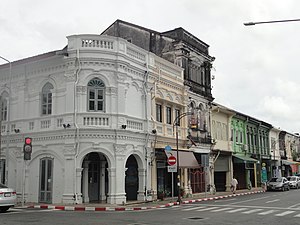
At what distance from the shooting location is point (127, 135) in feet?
72.7

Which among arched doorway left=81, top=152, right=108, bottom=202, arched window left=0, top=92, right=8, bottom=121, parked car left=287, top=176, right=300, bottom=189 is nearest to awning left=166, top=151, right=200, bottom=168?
arched doorway left=81, top=152, right=108, bottom=202

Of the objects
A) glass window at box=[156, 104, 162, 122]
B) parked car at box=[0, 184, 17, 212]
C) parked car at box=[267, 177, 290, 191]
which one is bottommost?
parked car at box=[267, 177, 290, 191]

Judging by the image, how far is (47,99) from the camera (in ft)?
75.8

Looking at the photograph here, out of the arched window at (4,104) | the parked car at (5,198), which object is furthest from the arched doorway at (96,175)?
the arched window at (4,104)

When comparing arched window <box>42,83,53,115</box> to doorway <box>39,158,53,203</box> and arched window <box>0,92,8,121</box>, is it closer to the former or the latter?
doorway <box>39,158,53,203</box>

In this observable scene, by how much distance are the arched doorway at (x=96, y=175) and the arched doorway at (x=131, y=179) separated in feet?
5.07

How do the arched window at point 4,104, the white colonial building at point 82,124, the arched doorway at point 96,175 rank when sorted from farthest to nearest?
1. the arched window at point 4,104
2. the arched doorway at point 96,175
3. the white colonial building at point 82,124

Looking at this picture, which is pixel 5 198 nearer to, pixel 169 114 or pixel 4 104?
pixel 4 104

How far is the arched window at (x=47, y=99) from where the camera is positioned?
902 inches

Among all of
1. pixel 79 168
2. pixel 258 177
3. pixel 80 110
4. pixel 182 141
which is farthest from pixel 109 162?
pixel 258 177

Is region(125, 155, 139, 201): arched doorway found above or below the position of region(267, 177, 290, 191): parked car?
above

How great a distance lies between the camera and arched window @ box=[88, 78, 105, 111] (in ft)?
71.2

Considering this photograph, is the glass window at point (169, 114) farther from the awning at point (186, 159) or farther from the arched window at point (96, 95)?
the arched window at point (96, 95)

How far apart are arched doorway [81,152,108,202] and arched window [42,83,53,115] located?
3.71 metres
